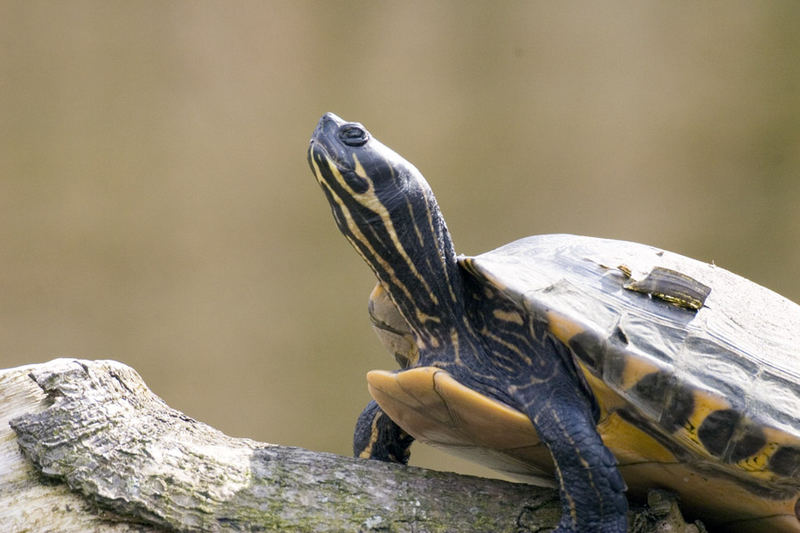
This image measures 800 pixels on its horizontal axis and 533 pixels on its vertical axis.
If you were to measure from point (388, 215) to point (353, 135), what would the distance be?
0.92 ft

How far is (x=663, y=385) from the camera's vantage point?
5.95 ft

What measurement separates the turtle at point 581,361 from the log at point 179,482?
167mm

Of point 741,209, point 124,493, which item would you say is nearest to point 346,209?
point 124,493

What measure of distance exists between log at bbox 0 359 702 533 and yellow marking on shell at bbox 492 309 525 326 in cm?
48

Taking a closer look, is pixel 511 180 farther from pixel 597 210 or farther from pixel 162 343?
pixel 162 343

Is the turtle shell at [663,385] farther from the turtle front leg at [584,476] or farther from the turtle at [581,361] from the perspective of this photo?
the turtle front leg at [584,476]

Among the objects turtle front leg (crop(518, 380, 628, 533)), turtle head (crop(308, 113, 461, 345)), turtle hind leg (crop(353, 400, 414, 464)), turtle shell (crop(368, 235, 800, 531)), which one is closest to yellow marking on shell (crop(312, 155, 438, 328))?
turtle head (crop(308, 113, 461, 345))

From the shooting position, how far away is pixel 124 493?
1688mm

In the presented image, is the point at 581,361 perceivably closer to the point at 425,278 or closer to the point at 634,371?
the point at 634,371

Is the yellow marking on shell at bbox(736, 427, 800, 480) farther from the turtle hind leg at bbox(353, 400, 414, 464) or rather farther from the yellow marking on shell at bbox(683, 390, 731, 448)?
the turtle hind leg at bbox(353, 400, 414, 464)

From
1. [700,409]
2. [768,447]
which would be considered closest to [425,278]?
[700,409]

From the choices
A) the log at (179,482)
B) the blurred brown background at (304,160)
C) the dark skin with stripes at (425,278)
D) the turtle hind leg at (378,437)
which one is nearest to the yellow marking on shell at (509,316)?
the dark skin with stripes at (425,278)

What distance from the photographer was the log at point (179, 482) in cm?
169

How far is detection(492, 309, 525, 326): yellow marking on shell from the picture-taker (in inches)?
83.7
